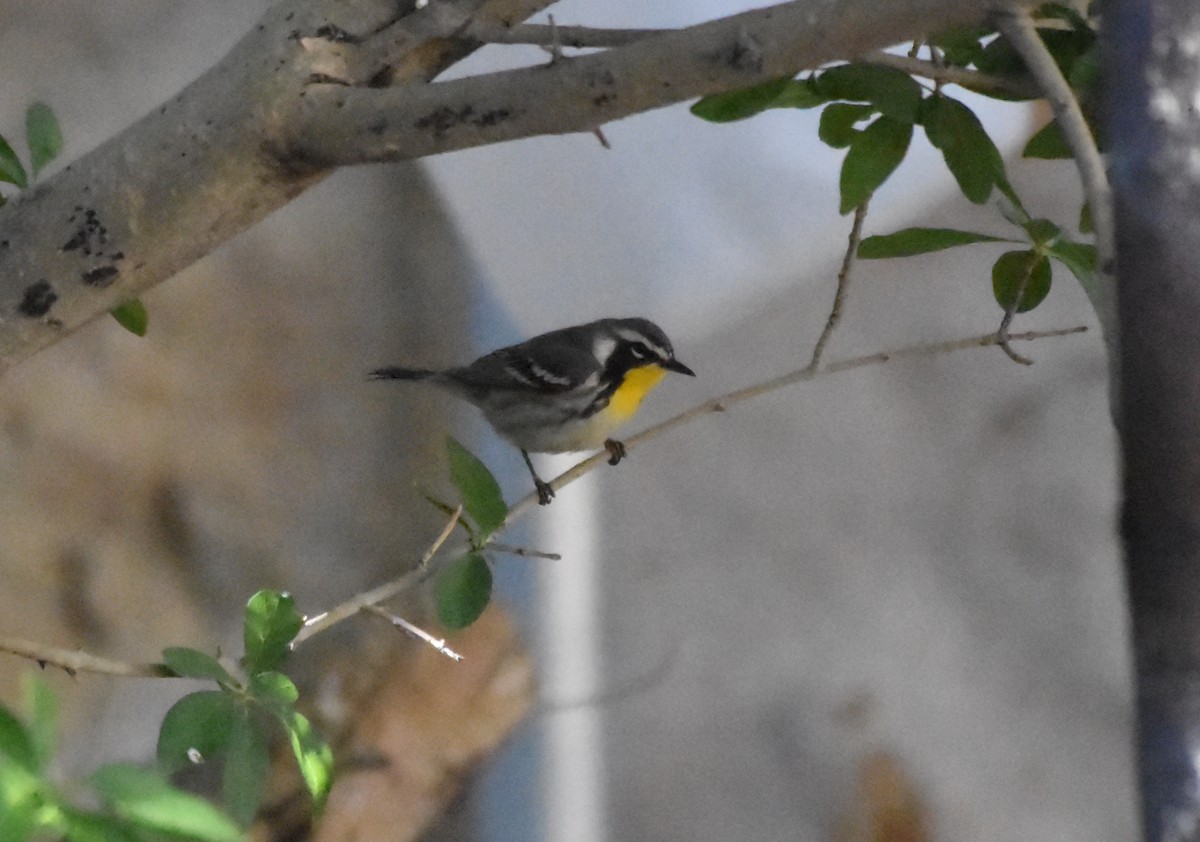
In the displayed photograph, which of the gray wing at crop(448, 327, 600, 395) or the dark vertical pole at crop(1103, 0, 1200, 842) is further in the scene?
the gray wing at crop(448, 327, 600, 395)

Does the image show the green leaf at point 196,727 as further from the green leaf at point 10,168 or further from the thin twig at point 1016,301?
the thin twig at point 1016,301

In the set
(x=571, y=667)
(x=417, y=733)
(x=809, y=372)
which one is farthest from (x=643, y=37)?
(x=571, y=667)

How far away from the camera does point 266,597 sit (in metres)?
0.48

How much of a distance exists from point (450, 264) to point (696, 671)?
2.11 feet

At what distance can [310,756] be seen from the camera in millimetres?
454

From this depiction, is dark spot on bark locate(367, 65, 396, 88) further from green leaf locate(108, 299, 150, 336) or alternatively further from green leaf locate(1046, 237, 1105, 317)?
green leaf locate(1046, 237, 1105, 317)

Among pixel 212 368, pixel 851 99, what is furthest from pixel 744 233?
pixel 851 99

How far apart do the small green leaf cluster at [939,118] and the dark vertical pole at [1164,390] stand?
19 cm

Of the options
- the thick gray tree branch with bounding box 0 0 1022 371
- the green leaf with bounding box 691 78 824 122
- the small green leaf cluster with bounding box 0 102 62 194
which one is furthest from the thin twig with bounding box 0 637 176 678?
the green leaf with bounding box 691 78 824 122

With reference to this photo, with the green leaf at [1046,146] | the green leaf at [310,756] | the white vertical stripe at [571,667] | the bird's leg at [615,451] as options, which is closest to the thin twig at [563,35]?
the green leaf at [1046,146]

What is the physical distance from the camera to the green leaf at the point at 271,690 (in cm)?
46

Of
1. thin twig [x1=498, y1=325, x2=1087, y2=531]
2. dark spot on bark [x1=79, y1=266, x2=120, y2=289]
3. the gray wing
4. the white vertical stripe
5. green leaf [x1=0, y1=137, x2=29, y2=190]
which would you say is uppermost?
green leaf [x1=0, y1=137, x2=29, y2=190]

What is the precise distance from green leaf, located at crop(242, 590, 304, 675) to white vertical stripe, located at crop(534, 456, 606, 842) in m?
0.93

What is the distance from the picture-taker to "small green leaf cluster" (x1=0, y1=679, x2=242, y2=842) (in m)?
0.26
